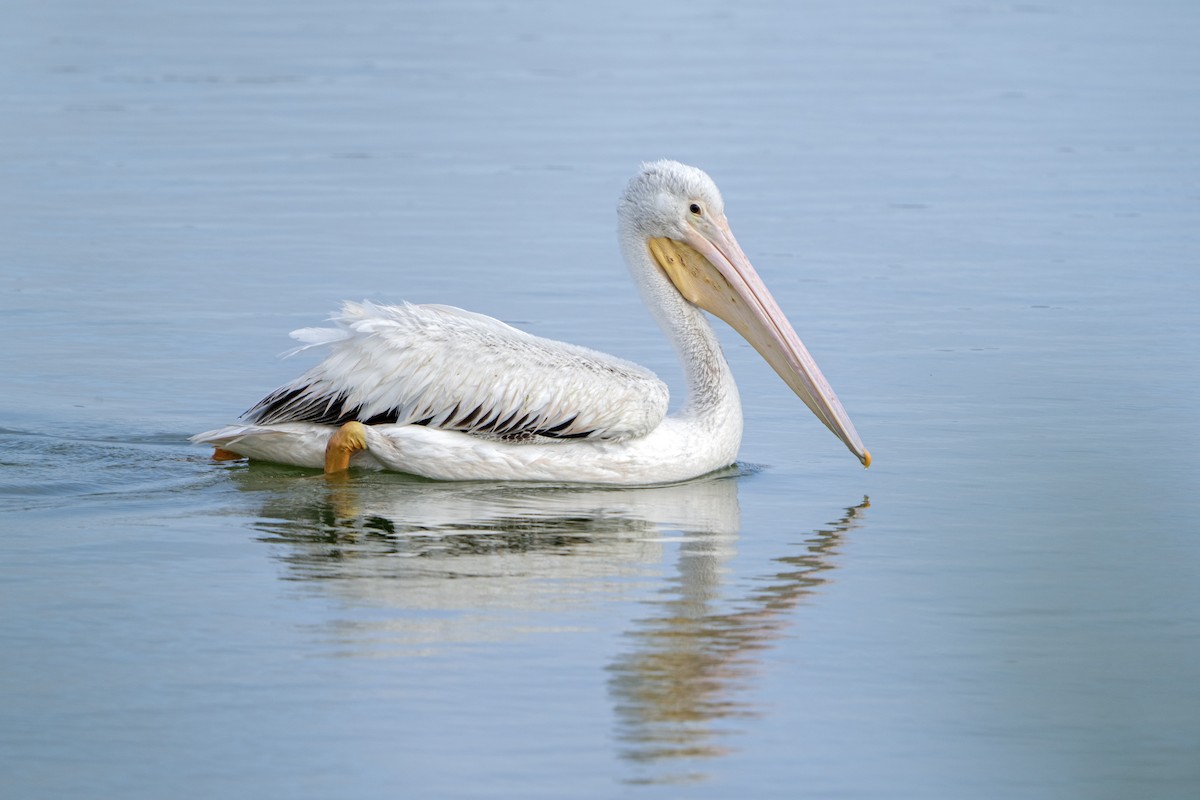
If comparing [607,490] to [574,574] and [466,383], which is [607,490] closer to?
[466,383]

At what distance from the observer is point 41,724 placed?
143 inches

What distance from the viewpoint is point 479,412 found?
5.83m

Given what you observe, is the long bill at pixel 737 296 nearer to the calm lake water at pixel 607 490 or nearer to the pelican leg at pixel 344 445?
the calm lake water at pixel 607 490

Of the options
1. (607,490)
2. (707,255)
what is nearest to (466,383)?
(607,490)

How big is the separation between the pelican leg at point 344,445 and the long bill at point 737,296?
49.8 inches

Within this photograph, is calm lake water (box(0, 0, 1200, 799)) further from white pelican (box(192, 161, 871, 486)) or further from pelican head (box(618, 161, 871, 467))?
pelican head (box(618, 161, 871, 467))

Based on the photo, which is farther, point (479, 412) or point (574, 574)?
point (479, 412)

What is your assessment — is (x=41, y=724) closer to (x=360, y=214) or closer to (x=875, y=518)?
(x=875, y=518)

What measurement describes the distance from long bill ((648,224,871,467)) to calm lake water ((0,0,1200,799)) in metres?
0.32

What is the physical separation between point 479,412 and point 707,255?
1.02 meters

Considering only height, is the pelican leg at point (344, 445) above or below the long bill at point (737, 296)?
below

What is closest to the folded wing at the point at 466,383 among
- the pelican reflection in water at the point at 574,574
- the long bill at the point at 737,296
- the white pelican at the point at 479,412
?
the white pelican at the point at 479,412

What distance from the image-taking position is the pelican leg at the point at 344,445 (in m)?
5.81

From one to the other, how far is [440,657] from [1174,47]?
15193 mm
